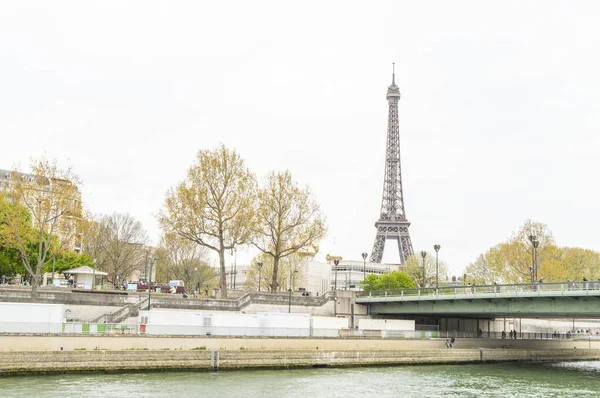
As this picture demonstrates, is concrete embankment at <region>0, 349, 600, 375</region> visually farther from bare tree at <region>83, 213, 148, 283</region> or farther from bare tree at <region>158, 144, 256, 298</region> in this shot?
bare tree at <region>83, 213, 148, 283</region>

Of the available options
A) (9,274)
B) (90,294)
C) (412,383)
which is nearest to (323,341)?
(412,383)

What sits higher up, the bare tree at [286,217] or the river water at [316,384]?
the bare tree at [286,217]

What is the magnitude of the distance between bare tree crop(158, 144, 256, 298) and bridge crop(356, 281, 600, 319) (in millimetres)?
16685

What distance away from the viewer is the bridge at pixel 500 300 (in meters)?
53.3

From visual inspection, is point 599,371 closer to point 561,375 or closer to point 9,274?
point 561,375

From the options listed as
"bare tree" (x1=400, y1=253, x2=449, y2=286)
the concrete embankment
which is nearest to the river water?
the concrete embankment

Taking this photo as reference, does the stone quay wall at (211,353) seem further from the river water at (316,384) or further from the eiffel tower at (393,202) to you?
the eiffel tower at (393,202)

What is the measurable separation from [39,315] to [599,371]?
159 feet

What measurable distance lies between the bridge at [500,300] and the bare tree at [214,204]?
16.7 meters

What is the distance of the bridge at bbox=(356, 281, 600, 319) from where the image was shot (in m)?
53.3

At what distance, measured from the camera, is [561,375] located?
5453cm

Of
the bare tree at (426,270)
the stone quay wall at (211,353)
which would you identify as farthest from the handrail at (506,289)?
the bare tree at (426,270)

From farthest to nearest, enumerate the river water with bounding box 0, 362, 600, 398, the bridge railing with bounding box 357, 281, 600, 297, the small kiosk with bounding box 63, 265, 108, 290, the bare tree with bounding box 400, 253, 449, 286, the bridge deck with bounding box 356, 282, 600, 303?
the bare tree with bounding box 400, 253, 449, 286 → the small kiosk with bounding box 63, 265, 108, 290 → the bridge railing with bounding box 357, 281, 600, 297 → the bridge deck with bounding box 356, 282, 600, 303 → the river water with bounding box 0, 362, 600, 398

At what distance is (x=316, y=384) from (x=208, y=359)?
30.6ft
